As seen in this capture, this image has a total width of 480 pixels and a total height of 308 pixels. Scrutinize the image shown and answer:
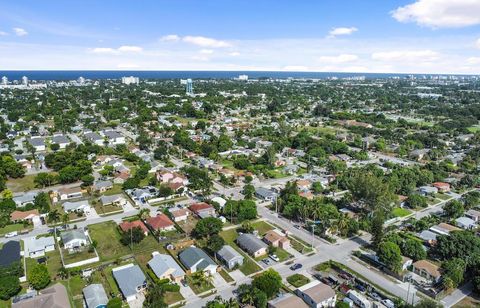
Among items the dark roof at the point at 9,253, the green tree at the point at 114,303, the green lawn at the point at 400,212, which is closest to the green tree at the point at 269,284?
the green tree at the point at 114,303

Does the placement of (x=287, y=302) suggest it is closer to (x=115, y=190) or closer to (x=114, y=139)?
(x=115, y=190)

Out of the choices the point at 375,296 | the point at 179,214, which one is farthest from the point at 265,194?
the point at 375,296

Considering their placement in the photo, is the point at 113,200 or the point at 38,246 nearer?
the point at 38,246

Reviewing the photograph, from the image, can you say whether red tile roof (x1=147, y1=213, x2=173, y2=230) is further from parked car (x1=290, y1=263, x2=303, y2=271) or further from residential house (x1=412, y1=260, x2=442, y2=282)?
residential house (x1=412, y1=260, x2=442, y2=282)

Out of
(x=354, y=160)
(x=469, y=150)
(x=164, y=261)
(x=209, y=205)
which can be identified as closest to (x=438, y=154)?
(x=469, y=150)

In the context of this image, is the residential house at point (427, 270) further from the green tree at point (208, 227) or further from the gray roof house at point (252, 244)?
the green tree at point (208, 227)
